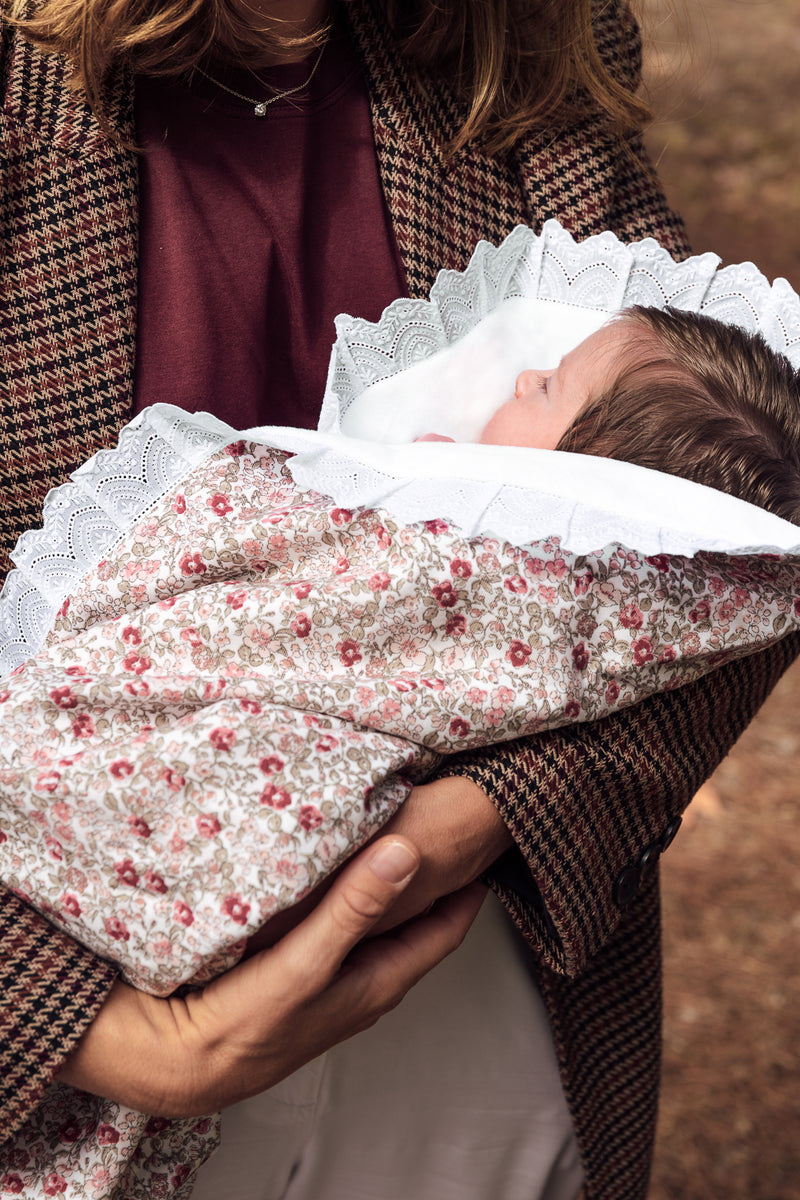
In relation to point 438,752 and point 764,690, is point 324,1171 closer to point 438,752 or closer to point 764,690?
point 438,752

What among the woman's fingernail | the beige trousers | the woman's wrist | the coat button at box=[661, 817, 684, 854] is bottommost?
the beige trousers

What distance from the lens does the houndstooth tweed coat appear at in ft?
3.91

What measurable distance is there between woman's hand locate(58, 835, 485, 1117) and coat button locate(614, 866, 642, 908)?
0.37 metres

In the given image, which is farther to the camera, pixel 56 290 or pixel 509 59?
pixel 509 59

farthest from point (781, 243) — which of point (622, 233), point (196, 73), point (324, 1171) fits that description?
point (324, 1171)

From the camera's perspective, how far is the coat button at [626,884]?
1425 mm

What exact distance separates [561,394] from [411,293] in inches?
9.8

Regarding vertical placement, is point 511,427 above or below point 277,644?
above

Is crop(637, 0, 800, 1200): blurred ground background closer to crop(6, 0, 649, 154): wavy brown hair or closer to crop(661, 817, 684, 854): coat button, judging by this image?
crop(6, 0, 649, 154): wavy brown hair

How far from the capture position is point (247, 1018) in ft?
3.67

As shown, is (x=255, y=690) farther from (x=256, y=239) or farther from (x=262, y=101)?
(x=262, y=101)

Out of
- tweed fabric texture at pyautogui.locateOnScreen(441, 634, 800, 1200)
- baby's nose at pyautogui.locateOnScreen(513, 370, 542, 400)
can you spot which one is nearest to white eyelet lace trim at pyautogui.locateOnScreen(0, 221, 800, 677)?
baby's nose at pyautogui.locateOnScreen(513, 370, 542, 400)

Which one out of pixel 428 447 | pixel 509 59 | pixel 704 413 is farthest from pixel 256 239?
pixel 704 413

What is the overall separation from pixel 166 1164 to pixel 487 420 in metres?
1.05
